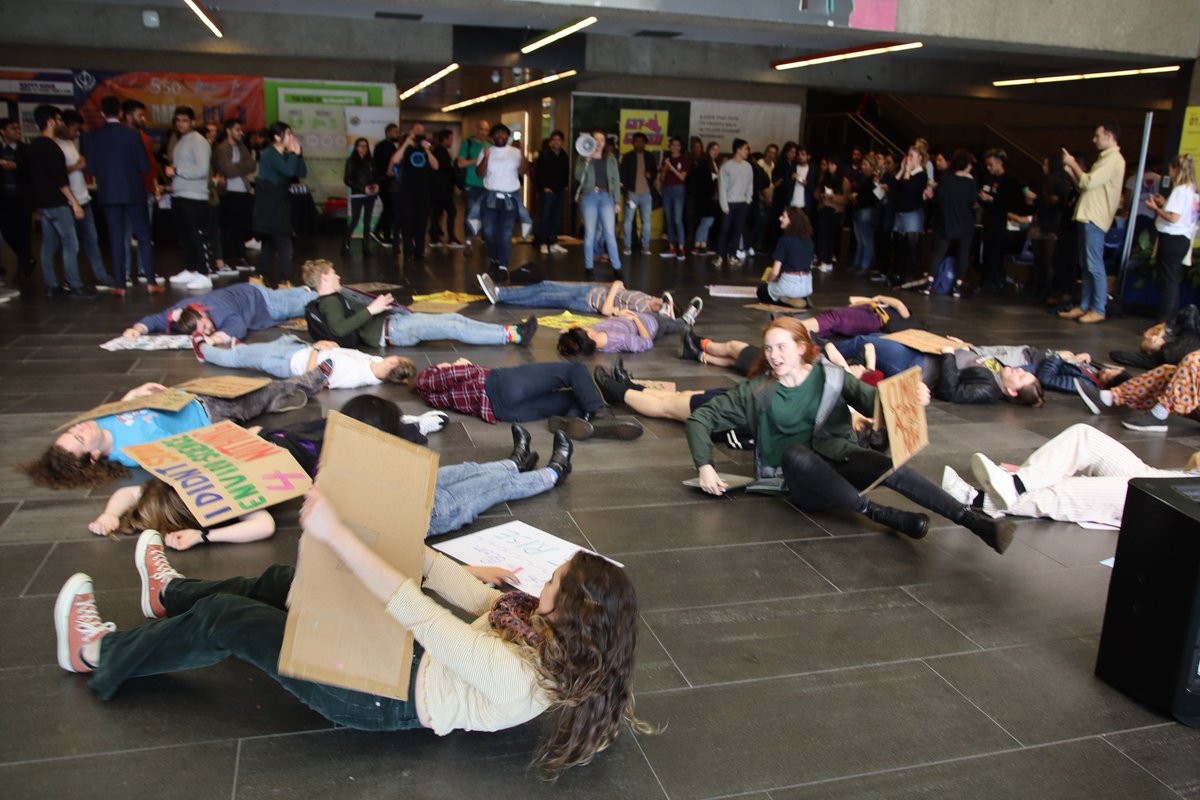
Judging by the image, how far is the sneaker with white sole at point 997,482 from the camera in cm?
440

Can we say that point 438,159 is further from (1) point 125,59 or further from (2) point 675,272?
(1) point 125,59

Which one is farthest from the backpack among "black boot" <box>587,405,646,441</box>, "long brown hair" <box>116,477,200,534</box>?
"long brown hair" <box>116,477,200,534</box>

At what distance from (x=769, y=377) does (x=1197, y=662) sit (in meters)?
2.15

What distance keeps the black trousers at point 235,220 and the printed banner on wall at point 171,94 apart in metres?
2.98

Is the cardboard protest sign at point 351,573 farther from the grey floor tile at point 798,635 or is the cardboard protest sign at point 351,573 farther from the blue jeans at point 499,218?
the blue jeans at point 499,218

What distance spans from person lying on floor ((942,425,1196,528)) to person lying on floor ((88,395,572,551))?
2.16 metres

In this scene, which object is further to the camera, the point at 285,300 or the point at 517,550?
the point at 285,300

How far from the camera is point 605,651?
2.21 meters

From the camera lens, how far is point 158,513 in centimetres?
375

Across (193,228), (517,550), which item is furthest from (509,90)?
(517,550)

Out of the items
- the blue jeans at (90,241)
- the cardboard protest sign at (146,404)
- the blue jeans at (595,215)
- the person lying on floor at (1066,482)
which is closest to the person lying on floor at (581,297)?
the blue jeans at (595,215)

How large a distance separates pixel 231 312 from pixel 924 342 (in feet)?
17.0

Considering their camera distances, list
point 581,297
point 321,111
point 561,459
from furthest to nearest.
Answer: point 321,111 → point 581,297 → point 561,459

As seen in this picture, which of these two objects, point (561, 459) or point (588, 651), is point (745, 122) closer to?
point (561, 459)
